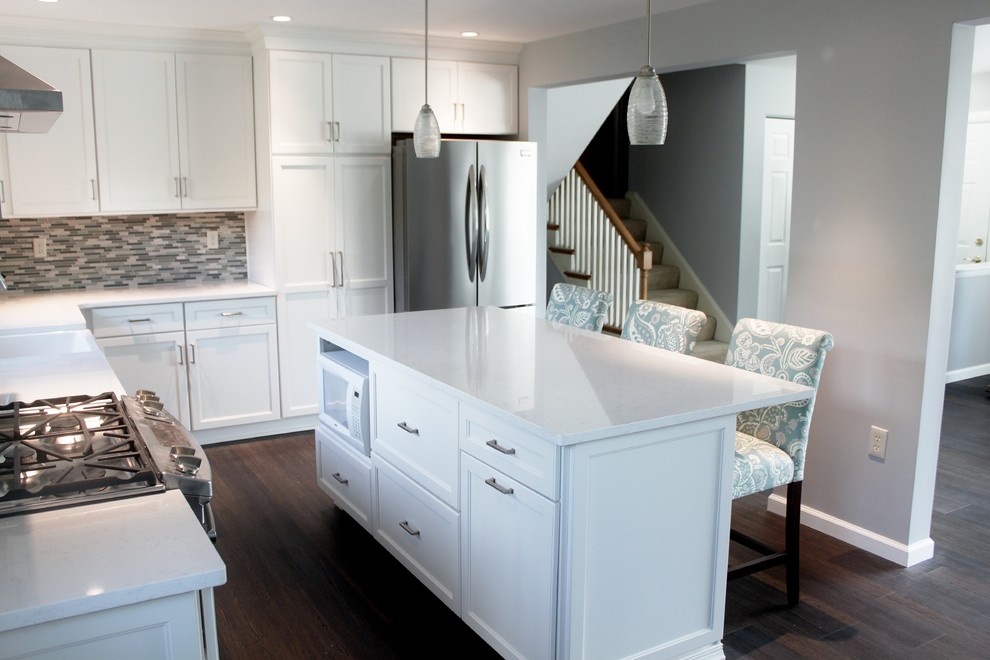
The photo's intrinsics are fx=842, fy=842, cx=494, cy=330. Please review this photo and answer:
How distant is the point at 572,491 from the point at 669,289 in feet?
16.2

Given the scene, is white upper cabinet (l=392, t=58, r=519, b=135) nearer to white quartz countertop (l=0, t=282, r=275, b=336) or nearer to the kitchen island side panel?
white quartz countertop (l=0, t=282, r=275, b=336)

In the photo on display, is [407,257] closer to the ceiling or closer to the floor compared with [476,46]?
closer to the floor

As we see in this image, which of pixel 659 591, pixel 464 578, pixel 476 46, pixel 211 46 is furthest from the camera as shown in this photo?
pixel 476 46

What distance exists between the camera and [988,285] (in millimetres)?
6316

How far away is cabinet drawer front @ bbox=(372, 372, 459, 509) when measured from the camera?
2.67 m

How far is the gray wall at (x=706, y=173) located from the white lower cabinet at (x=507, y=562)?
440cm

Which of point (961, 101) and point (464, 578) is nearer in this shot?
point (464, 578)

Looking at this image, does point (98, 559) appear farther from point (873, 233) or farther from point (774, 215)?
point (774, 215)

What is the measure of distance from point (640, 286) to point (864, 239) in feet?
9.65

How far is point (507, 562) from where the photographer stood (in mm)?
2398

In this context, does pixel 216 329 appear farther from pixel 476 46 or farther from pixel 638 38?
pixel 638 38

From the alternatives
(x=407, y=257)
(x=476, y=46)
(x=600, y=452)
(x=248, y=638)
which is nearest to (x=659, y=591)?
(x=600, y=452)

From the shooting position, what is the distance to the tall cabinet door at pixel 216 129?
15.4ft

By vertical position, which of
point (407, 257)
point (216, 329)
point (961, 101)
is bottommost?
point (216, 329)
